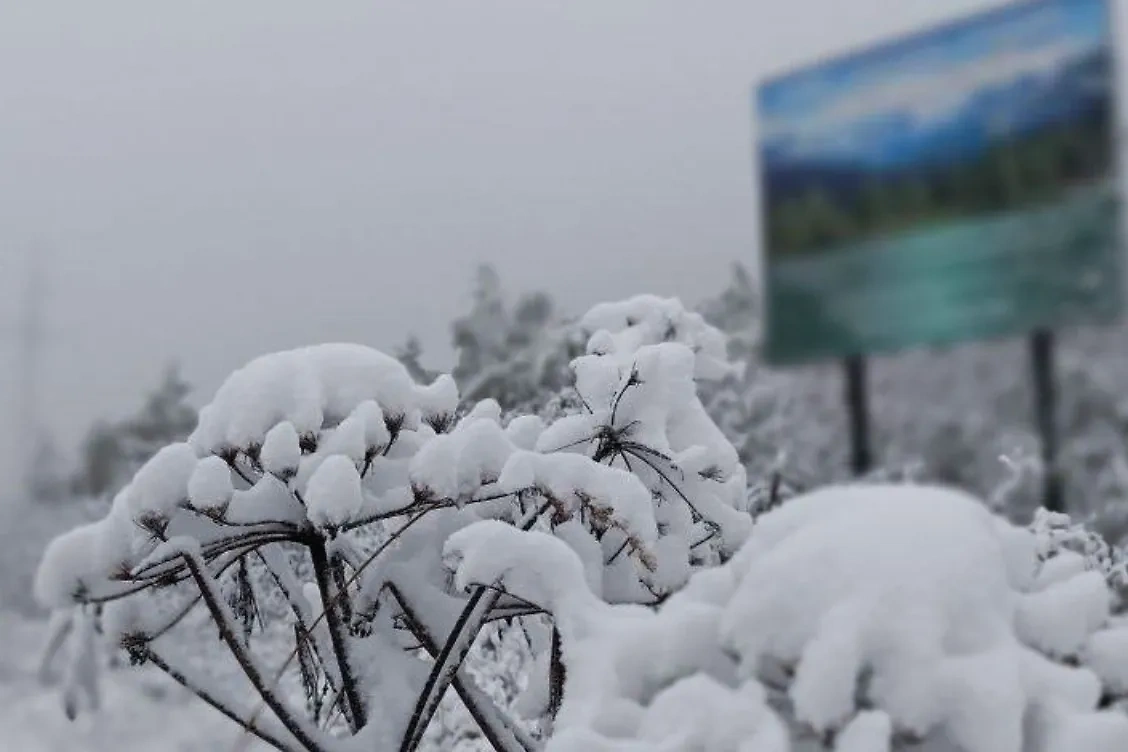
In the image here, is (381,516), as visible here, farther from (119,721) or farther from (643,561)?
(119,721)

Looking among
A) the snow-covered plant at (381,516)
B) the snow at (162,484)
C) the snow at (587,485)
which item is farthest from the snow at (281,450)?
the snow at (587,485)

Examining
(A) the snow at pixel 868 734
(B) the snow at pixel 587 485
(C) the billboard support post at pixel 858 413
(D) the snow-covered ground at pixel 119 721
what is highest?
(B) the snow at pixel 587 485

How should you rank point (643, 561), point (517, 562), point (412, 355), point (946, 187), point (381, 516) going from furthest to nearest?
point (946, 187), point (412, 355), point (381, 516), point (643, 561), point (517, 562)

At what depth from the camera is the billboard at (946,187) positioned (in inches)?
701

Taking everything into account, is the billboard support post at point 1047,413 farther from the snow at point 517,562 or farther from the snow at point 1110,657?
the snow at point 1110,657

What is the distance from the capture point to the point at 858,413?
1959 cm

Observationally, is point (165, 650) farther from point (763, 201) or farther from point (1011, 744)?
point (763, 201)

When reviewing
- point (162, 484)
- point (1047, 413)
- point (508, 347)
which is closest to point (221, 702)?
point (162, 484)

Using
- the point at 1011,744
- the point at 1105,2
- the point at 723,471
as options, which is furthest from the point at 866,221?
the point at 1011,744

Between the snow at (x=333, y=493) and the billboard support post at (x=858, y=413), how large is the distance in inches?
642

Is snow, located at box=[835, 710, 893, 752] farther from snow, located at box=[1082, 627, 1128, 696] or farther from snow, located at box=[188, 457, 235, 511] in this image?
snow, located at box=[188, 457, 235, 511]

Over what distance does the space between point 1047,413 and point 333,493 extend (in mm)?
16353

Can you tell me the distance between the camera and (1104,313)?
1742 centimetres

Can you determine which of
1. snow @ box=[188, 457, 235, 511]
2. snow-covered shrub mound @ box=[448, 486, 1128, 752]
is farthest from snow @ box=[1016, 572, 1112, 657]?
snow @ box=[188, 457, 235, 511]
